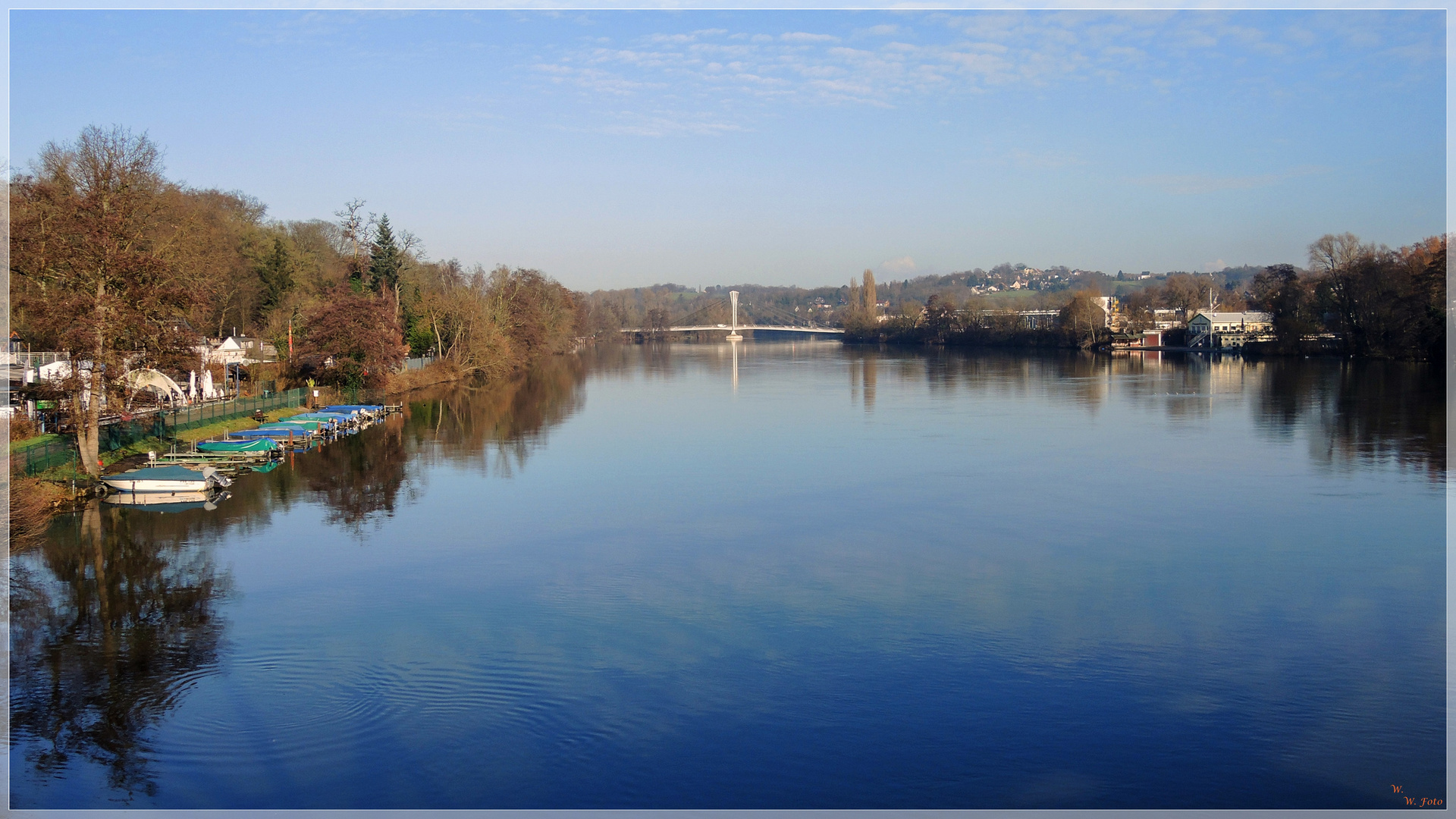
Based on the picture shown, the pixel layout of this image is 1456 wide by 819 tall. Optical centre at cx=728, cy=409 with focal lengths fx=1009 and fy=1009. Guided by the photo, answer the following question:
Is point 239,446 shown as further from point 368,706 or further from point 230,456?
point 368,706

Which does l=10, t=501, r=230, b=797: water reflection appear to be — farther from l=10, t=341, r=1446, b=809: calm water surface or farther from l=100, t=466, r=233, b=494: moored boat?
l=100, t=466, r=233, b=494: moored boat

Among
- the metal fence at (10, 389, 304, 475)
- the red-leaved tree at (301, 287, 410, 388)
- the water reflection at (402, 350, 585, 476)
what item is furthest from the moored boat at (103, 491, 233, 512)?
the red-leaved tree at (301, 287, 410, 388)

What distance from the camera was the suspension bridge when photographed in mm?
126125

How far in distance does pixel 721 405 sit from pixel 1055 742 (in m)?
29.6

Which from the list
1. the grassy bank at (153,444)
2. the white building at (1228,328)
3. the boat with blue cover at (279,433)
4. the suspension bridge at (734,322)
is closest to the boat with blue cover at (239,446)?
the grassy bank at (153,444)

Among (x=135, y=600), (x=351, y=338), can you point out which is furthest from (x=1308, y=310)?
(x=135, y=600)

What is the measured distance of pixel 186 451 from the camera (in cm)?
2139

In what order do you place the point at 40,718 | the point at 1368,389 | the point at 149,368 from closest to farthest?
1. the point at 40,718
2. the point at 149,368
3. the point at 1368,389

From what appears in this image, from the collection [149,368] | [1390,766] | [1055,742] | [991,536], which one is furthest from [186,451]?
[1390,766]

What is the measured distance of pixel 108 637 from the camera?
423 inches

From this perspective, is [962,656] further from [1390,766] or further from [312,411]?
[312,411]

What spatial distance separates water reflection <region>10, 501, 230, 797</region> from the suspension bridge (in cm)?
10610

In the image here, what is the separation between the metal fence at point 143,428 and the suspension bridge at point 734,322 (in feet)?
299

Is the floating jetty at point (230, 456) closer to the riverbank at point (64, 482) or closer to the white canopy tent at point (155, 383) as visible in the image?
the riverbank at point (64, 482)
